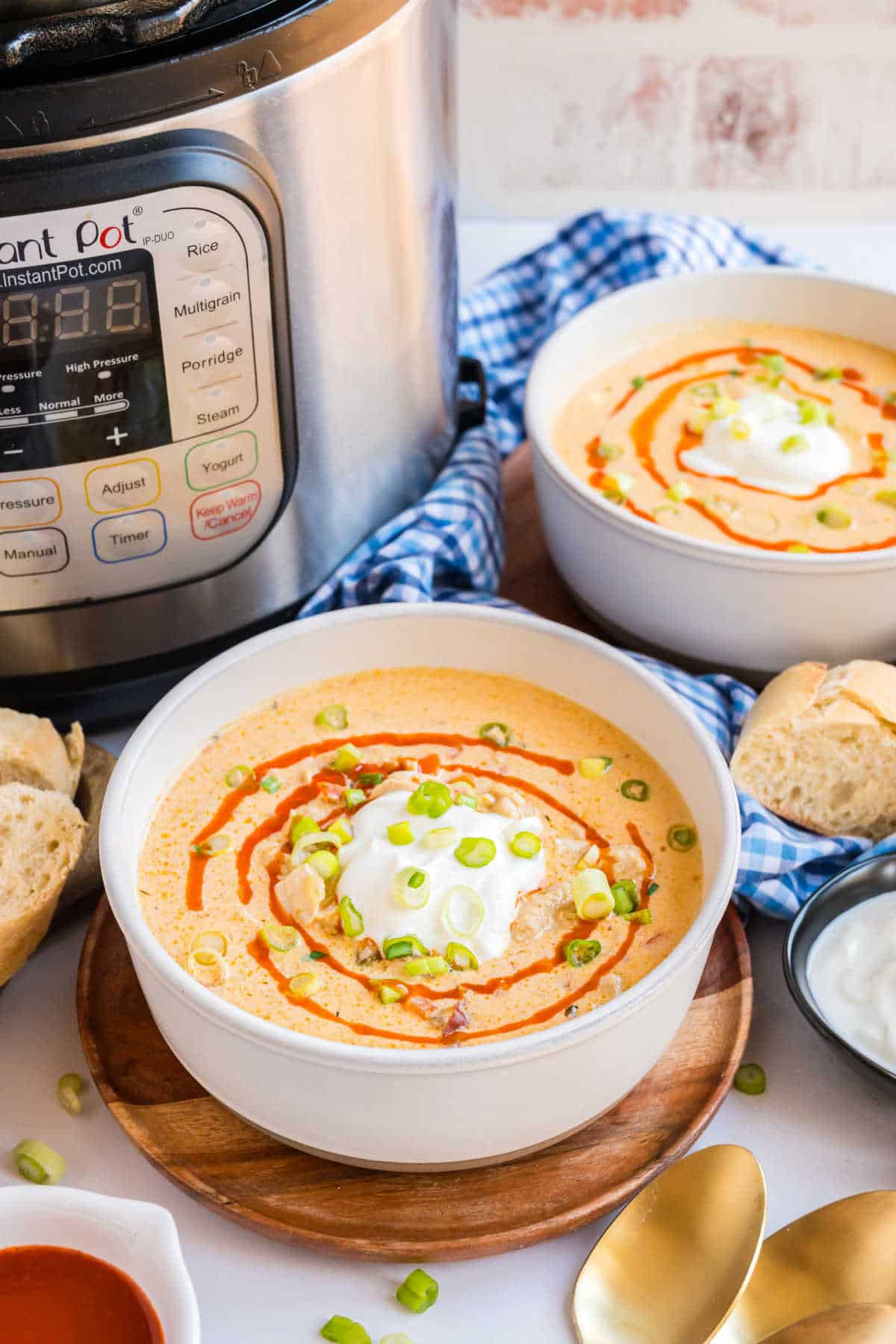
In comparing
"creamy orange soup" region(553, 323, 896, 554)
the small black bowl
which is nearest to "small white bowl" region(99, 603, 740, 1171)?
the small black bowl

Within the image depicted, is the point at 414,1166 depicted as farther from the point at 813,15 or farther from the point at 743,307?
the point at 813,15

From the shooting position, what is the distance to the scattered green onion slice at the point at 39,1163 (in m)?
1.10

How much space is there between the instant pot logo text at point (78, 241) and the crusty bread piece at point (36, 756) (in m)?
0.39

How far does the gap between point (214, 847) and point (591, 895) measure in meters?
0.30

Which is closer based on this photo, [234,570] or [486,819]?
[486,819]

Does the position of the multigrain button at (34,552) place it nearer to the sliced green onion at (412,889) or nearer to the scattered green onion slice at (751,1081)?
the sliced green onion at (412,889)

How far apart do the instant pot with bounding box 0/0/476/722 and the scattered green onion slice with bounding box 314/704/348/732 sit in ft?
0.48

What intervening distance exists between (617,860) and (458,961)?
0.16m

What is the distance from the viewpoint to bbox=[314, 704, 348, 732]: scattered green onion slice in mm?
1301

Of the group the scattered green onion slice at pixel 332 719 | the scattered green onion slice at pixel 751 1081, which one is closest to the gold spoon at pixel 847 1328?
the scattered green onion slice at pixel 751 1081

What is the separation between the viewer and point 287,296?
4.06 feet

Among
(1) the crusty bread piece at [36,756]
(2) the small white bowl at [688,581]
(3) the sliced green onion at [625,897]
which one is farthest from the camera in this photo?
(2) the small white bowl at [688,581]

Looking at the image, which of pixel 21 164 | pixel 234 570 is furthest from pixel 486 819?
pixel 21 164

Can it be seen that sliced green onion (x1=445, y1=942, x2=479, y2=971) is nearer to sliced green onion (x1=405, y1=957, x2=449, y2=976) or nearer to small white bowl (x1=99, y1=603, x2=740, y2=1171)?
sliced green onion (x1=405, y1=957, x2=449, y2=976)
